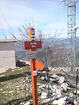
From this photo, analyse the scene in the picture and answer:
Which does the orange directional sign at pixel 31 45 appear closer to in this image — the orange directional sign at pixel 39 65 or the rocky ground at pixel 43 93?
the orange directional sign at pixel 39 65

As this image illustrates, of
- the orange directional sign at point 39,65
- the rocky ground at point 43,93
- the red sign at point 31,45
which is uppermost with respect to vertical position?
the red sign at point 31,45

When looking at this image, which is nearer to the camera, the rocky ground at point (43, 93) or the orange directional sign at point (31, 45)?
the orange directional sign at point (31, 45)

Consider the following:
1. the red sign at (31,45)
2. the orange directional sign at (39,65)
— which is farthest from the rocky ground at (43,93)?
the red sign at (31,45)

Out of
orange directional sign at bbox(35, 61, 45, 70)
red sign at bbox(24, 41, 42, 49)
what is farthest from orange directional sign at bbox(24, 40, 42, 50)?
orange directional sign at bbox(35, 61, 45, 70)

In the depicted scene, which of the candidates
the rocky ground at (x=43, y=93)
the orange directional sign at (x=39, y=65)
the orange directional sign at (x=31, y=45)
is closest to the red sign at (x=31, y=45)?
the orange directional sign at (x=31, y=45)

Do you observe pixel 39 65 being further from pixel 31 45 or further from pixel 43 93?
pixel 43 93

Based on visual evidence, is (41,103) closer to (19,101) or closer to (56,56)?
(19,101)

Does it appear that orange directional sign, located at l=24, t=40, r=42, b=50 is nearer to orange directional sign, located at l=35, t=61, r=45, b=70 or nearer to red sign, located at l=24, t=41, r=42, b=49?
red sign, located at l=24, t=41, r=42, b=49

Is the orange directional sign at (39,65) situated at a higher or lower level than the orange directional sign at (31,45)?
lower

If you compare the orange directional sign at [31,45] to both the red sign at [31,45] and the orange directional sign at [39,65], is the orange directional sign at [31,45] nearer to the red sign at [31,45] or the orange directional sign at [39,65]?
the red sign at [31,45]

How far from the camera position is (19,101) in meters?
5.19

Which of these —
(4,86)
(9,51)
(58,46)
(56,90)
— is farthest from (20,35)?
(56,90)

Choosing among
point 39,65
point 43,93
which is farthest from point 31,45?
point 43,93

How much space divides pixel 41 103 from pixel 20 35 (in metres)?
17.5
